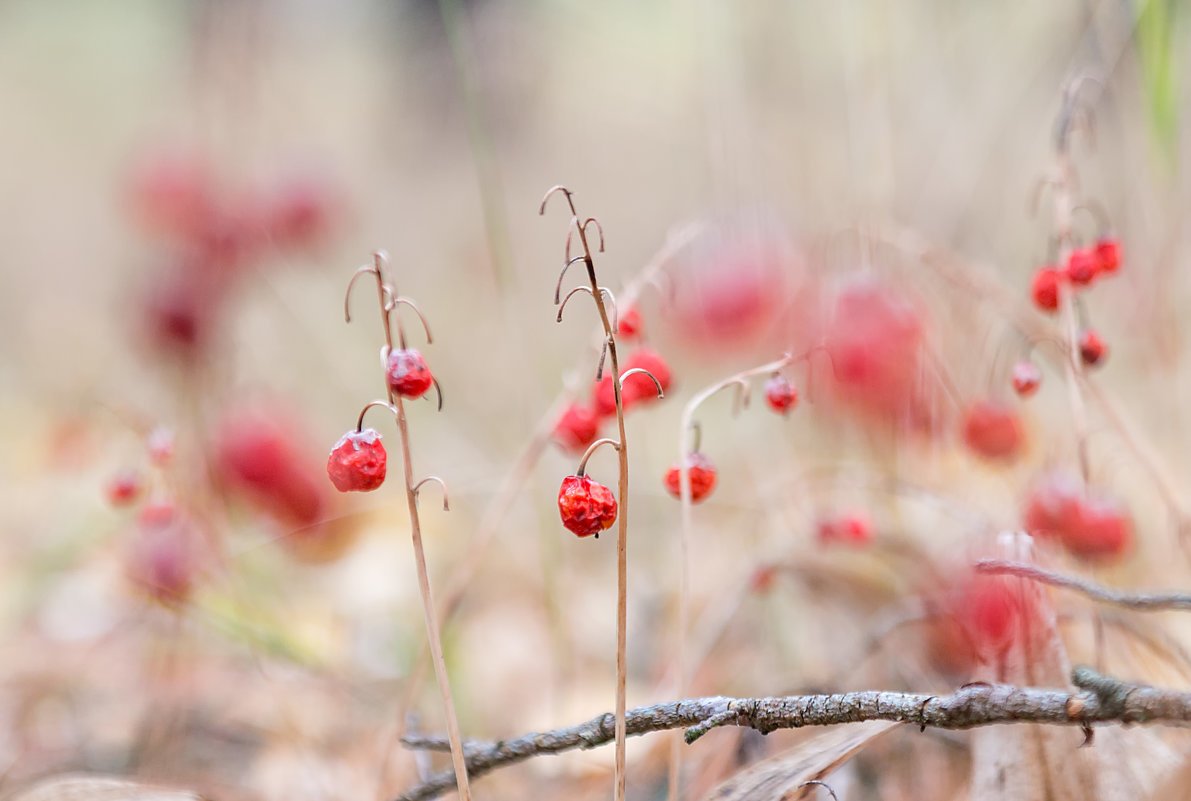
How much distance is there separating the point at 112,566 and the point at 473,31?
2145 mm

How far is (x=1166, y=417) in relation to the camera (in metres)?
1.60

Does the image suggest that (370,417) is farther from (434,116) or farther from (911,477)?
(434,116)

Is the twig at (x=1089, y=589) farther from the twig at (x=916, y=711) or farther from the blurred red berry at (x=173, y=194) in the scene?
the blurred red berry at (x=173, y=194)

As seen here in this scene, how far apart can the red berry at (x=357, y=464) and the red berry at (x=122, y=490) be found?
0.48m

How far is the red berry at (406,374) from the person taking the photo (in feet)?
1.91

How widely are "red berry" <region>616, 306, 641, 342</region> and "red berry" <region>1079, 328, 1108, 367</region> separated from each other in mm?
350

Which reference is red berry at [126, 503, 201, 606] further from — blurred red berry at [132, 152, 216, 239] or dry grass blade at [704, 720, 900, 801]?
dry grass blade at [704, 720, 900, 801]

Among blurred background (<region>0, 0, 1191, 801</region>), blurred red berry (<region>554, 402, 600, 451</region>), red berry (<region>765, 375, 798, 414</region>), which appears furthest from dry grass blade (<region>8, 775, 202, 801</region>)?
red berry (<region>765, 375, 798, 414</region>)

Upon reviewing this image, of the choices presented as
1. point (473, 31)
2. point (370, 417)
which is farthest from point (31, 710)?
point (473, 31)

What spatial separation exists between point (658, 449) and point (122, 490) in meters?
1.78

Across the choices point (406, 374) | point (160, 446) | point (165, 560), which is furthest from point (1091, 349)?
point (165, 560)

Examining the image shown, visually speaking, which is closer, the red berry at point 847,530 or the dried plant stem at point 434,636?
the dried plant stem at point 434,636

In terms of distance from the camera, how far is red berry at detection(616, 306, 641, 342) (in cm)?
78

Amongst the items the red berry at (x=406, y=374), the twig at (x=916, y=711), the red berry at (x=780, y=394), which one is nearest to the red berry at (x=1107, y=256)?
the red berry at (x=780, y=394)
